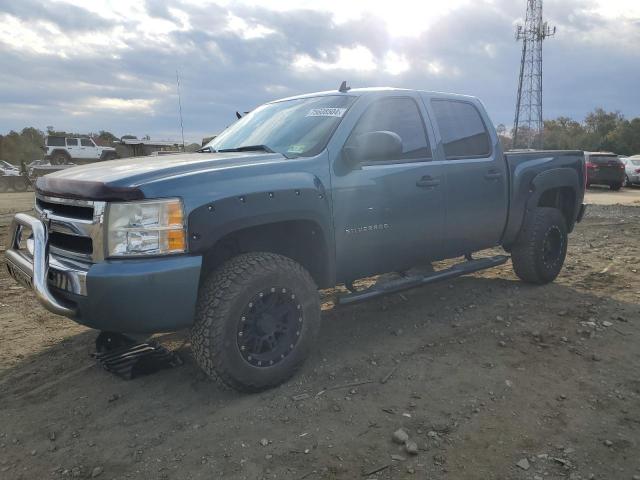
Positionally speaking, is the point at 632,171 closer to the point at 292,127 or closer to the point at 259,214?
the point at 292,127

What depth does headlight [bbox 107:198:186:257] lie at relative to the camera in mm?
2811

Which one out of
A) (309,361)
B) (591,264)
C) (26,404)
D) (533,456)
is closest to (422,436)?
(533,456)

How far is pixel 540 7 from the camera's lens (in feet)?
146

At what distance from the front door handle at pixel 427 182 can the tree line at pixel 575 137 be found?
1778 inches

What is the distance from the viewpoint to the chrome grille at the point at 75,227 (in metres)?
2.85

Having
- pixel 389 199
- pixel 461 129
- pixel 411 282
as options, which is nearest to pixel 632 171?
pixel 461 129

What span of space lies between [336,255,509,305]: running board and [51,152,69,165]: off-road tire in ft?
107

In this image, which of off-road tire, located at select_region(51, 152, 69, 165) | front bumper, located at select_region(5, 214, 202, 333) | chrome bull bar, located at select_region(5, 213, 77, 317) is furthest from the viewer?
off-road tire, located at select_region(51, 152, 69, 165)

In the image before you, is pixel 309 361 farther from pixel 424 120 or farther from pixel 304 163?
pixel 424 120

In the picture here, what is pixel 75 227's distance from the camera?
9.80ft

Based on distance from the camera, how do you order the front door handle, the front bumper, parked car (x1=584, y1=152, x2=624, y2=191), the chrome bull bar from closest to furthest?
the front bumper
the chrome bull bar
the front door handle
parked car (x1=584, y1=152, x2=624, y2=191)

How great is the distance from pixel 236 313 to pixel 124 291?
25.0 inches

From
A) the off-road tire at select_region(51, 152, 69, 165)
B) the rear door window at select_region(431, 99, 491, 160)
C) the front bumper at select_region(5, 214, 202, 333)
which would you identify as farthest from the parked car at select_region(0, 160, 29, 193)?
the front bumper at select_region(5, 214, 202, 333)

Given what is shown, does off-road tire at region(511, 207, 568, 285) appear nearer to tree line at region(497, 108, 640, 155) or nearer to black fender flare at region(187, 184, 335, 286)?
black fender flare at region(187, 184, 335, 286)
